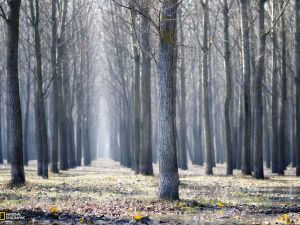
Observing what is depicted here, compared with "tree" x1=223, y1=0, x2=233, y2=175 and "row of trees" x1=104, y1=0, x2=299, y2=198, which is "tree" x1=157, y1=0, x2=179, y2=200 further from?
"tree" x1=223, y1=0, x2=233, y2=175

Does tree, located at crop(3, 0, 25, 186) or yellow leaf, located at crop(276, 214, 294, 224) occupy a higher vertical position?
tree, located at crop(3, 0, 25, 186)

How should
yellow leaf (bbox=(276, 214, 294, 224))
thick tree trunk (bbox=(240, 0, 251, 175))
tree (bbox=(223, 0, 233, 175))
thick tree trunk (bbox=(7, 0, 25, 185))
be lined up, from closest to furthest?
yellow leaf (bbox=(276, 214, 294, 224)) < thick tree trunk (bbox=(7, 0, 25, 185)) < thick tree trunk (bbox=(240, 0, 251, 175)) < tree (bbox=(223, 0, 233, 175))

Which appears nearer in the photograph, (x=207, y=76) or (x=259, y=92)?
(x=259, y=92)

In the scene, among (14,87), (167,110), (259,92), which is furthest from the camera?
(259,92)

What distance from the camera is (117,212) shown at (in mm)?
9789

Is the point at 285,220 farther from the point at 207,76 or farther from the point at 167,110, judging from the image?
the point at 207,76

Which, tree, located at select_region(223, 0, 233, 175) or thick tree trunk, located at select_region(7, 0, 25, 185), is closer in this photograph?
thick tree trunk, located at select_region(7, 0, 25, 185)

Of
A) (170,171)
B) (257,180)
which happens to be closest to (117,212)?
(170,171)

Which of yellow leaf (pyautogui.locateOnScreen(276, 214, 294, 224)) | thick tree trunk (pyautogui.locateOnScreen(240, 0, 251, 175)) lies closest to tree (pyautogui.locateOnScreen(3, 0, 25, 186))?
yellow leaf (pyautogui.locateOnScreen(276, 214, 294, 224))

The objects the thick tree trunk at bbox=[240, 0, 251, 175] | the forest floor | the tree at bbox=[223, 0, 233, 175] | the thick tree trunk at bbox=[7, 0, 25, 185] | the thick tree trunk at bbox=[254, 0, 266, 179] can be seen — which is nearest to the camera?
the forest floor

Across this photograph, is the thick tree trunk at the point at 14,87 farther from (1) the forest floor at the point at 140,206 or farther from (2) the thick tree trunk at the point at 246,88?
(2) the thick tree trunk at the point at 246,88

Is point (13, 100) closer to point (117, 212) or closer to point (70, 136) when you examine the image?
point (117, 212)

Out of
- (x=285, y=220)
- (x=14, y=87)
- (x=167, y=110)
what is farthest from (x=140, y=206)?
(x=14, y=87)

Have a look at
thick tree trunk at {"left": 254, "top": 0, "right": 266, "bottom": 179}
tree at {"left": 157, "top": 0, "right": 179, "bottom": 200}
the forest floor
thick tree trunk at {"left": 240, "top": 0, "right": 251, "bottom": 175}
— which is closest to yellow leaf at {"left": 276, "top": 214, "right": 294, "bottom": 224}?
the forest floor
